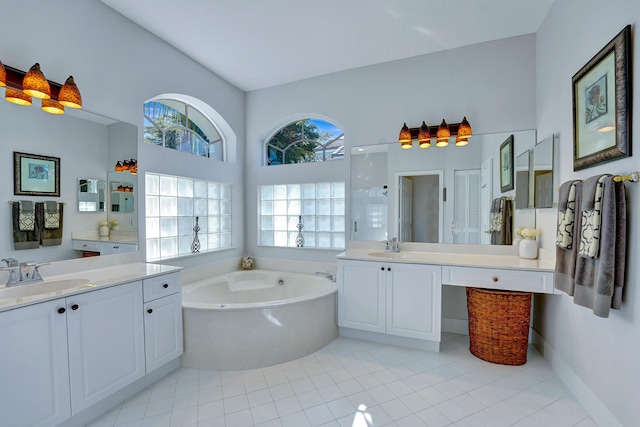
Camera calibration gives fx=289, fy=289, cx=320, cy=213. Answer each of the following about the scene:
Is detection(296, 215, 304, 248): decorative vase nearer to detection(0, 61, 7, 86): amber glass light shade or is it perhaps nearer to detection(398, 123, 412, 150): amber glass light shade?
detection(398, 123, 412, 150): amber glass light shade

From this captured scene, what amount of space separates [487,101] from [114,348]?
12.1 ft

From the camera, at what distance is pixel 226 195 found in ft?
12.4

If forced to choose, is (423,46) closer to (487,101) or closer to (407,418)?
(487,101)

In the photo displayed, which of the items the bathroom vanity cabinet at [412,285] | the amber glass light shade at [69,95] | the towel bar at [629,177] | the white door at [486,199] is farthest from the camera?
the white door at [486,199]

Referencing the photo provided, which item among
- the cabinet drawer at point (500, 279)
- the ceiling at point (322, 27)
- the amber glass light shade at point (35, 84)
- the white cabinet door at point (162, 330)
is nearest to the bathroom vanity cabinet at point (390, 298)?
the cabinet drawer at point (500, 279)

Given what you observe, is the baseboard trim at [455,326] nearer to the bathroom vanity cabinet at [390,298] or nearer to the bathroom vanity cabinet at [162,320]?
the bathroom vanity cabinet at [390,298]

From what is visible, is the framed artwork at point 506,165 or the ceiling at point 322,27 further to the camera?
the framed artwork at point 506,165

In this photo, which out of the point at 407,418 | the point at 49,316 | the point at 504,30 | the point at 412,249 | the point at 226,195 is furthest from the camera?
the point at 226,195

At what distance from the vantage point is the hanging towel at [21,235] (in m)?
1.79

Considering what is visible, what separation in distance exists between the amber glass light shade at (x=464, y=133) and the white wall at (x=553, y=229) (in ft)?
1.90

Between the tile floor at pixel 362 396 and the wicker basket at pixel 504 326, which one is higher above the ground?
the wicker basket at pixel 504 326

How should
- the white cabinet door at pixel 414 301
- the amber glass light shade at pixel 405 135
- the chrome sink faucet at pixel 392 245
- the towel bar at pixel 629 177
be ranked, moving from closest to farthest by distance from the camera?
the towel bar at pixel 629 177 < the white cabinet door at pixel 414 301 < the amber glass light shade at pixel 405 135 < the chrome sink faucet at pixel 392 245

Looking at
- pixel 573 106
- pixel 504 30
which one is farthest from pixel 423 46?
pixel 573 106

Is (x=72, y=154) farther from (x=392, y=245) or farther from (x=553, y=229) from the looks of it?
(x=553, y=229)
